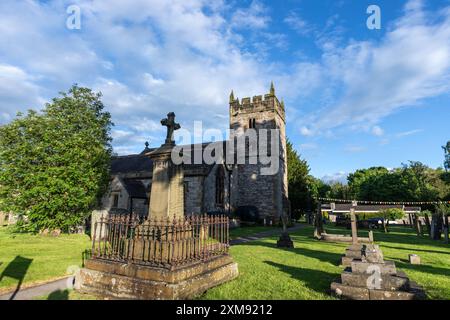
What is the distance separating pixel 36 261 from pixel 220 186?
2034cm

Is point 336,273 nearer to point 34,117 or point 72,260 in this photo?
point 72,260

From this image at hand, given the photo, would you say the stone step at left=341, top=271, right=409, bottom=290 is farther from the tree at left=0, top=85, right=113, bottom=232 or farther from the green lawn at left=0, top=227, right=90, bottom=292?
the tree at left=0, top=85, right=113, bottom=232

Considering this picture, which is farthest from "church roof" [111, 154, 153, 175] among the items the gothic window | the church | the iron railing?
the iron railing

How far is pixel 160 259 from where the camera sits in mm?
6285

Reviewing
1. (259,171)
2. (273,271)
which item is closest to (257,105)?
(259,171)

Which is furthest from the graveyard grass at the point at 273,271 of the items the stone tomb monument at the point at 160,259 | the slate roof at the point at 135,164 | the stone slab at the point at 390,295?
the slate roof at the point at 135,164

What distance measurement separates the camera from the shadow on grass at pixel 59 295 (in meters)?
5.78

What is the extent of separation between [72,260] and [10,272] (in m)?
2.11

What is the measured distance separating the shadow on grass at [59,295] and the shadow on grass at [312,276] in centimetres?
597

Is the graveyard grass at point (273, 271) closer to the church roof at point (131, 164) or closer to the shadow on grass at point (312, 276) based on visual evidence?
the shadow on grass at point (312, 276)

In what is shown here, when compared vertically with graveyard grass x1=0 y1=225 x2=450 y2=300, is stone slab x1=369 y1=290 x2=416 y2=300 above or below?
above

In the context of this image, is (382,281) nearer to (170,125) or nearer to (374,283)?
(374,283)

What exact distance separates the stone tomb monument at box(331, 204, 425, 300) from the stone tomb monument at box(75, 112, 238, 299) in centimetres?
313

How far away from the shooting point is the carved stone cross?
8.55m
